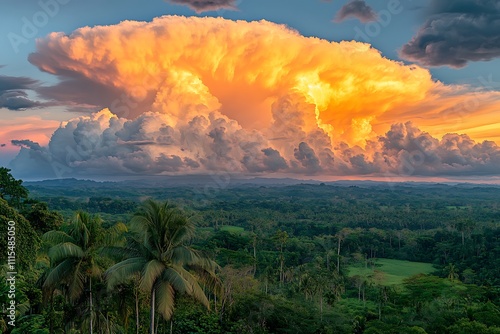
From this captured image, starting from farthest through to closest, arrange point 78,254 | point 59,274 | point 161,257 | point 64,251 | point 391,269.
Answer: point 391,269
point 59,274
point 78,254
point 64,251
point 161,257

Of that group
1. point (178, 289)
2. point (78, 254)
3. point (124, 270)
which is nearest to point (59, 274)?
point (78, 254)

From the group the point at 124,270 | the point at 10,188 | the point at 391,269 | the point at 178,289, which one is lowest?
the point at 391,269

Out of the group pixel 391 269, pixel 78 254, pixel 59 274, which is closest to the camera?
pixel 78 254

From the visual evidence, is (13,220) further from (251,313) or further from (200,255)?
(251,313)

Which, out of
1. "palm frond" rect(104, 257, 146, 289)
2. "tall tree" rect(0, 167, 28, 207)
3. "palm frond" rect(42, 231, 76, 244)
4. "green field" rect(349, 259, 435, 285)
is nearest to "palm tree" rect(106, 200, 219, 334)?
"palm frond" rect(104, 257, 146, 289)

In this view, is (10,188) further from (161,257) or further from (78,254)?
(161,257)

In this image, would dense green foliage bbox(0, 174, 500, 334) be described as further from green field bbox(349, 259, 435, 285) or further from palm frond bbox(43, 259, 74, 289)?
green field bbox(349, 259, 435, 285)
